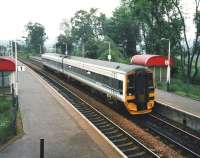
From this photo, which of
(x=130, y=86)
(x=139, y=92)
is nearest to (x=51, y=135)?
(x=130, y=86)

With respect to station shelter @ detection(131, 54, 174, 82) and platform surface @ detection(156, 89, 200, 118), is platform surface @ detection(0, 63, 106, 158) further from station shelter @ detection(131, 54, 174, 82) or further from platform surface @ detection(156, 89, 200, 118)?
station shelter @ detection(131, 54, 174, 82)

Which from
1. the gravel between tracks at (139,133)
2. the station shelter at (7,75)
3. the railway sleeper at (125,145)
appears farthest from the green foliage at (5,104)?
the railway sleeper at (125,145)

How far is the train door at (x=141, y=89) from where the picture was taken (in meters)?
22.5

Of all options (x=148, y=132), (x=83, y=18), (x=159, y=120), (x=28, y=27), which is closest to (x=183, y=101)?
(x=159, y=120)

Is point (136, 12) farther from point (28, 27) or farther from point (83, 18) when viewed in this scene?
point (28, 27)

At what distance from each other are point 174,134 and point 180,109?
316 cm

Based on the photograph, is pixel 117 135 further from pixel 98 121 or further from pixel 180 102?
pixel 180 102

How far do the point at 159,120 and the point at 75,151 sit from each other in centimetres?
824

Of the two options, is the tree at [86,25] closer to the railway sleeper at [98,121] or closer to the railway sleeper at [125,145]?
the railway sleeper at [98,121]

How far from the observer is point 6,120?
22.6 metres

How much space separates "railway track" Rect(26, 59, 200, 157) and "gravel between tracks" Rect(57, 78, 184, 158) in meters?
0.51

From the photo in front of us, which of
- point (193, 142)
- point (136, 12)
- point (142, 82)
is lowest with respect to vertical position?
point (193, 142)

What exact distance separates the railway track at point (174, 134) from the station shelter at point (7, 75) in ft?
41.8

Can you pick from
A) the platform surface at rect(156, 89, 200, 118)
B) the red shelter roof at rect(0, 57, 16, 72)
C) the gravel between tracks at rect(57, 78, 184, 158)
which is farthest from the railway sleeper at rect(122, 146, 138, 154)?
the red shelter roof at rect(0, 57, 16, 72)
